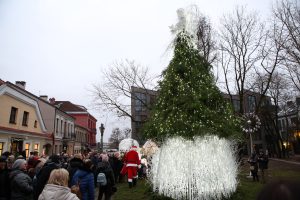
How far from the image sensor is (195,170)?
8.55 m

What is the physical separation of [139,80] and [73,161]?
64.9 feet

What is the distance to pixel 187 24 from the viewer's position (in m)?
11.0

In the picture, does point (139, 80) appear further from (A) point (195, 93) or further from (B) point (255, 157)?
(A) point (195, 93)

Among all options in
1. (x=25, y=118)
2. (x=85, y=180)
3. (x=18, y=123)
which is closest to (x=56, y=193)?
(x=85, y=180)

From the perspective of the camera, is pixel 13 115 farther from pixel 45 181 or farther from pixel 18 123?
pixel 45 181

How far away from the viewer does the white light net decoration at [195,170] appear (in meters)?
8.51

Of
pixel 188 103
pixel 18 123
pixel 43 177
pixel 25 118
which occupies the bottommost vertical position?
pixel 43 177

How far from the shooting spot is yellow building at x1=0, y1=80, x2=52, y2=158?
18.6m

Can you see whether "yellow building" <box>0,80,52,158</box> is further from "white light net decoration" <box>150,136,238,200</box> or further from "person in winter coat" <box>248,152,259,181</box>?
"person in winter coat" <box>248,152,259,181</box>

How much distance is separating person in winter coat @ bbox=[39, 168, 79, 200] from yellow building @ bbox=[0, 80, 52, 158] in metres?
13.1

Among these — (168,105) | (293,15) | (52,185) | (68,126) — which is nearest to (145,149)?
(168,105)

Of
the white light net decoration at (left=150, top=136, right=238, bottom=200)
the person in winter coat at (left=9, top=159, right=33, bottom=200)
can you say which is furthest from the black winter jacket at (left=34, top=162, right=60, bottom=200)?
the white light net decoration at (left=150, top=136, right=238, bottom=200)

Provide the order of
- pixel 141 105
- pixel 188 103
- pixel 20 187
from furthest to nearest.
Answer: pixel 141 105 → pixel 188 103 → pixel 20 187

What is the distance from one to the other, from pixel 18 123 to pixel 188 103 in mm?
16658
